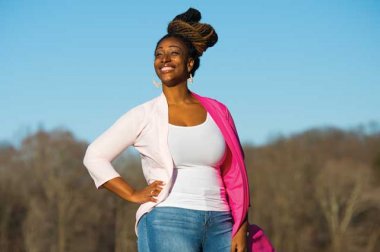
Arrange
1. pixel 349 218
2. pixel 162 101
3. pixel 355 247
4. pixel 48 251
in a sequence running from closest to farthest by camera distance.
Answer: pixel 162 101, pixel 48 251, pixel 355 247, pixel 349 218

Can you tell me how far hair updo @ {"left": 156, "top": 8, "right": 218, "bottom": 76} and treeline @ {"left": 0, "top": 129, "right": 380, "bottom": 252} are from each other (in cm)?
2801

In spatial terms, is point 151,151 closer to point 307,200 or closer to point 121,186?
point 121,186

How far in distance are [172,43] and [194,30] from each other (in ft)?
0.59

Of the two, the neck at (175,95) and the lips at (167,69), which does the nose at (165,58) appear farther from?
the neck at (175,95)

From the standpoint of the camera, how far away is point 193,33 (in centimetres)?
395

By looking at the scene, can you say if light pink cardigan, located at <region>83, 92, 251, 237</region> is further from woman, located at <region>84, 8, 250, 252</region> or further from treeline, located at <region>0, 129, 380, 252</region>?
treeline, located at <region>0, 129, 380, 252</region>

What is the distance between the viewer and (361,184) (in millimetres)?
43875

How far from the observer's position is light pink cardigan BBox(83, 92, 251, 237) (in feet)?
12.0

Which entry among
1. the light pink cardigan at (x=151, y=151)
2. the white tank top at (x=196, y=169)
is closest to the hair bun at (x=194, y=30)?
the light pink cardigan at (x=151, y=151)

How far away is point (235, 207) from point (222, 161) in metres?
0.25

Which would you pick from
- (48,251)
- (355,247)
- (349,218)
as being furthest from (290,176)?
(48,251)

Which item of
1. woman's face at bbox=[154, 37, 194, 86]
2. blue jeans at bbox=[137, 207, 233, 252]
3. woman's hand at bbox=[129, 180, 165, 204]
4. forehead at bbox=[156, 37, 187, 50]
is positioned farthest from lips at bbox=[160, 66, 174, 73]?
blue jeans at bbox=[137, 207, 233, 252]

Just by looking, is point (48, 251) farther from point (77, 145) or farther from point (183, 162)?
point (183, 162)

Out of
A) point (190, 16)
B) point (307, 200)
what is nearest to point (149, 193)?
point (190, 16)
